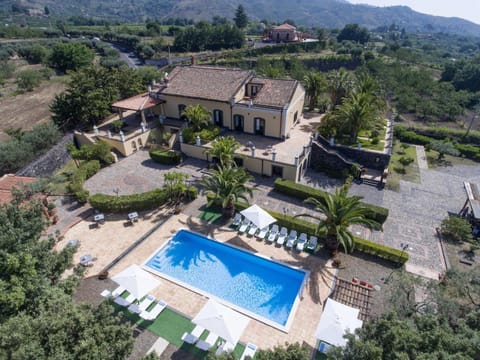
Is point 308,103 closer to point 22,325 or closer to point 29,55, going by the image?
point 22,325

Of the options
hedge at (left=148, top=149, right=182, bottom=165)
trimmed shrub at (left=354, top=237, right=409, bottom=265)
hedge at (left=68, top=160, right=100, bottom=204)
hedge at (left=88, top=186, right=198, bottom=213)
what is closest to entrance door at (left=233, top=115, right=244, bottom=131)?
hedge at (left=148, top=149, right=182, bottom=165)

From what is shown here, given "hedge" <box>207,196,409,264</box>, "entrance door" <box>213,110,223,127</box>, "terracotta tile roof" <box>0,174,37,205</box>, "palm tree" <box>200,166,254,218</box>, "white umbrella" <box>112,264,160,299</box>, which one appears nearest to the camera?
"white umbrella" <box>112,264,160,299</box>

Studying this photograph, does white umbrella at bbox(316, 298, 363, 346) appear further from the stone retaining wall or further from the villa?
the stone retaining wall

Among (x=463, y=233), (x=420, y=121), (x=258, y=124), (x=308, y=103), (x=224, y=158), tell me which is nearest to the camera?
(x=463, y=233)

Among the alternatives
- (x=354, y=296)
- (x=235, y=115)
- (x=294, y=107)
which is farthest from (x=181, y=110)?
(x=354, y=296)

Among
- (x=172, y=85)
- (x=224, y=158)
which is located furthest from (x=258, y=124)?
(x=172, y=85)
